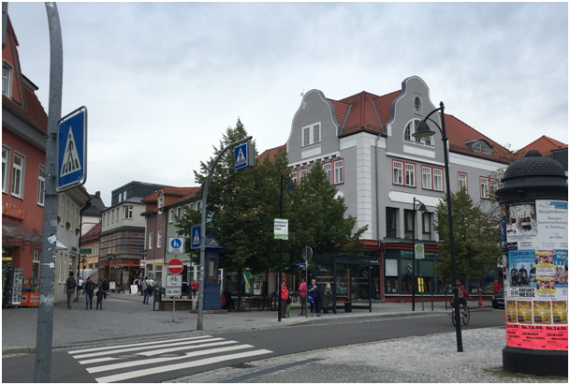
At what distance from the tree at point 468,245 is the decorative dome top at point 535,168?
24744mm

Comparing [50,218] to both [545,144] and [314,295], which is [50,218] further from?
[545,144]

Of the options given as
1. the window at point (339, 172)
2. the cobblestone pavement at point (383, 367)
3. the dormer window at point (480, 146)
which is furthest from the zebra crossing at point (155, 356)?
the dormer window at point (480, 146)

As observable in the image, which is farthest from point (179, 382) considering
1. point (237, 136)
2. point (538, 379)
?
point (237, 136)

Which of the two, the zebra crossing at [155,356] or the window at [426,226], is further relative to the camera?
the window at [426,226]

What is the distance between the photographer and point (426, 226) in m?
46.6

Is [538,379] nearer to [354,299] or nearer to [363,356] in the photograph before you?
[363,356]

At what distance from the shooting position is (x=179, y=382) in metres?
10.1

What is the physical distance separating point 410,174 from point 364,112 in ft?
19.0

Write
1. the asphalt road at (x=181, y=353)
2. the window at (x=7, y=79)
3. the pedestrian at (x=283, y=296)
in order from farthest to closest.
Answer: the pedestrian at (x=283, y=296)
the window at (x=7, y=79)
the asphalt road at (x=181, y=353)

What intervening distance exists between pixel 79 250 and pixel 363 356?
3549 centimetres

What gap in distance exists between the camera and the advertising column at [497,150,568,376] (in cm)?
996

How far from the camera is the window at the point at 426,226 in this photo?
46281mm

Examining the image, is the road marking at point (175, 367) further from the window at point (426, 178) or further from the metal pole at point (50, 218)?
the window at point (426, 178)

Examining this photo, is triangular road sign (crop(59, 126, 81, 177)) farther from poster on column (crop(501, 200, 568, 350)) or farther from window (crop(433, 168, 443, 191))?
window (crop(433, 168, 443, 191))
